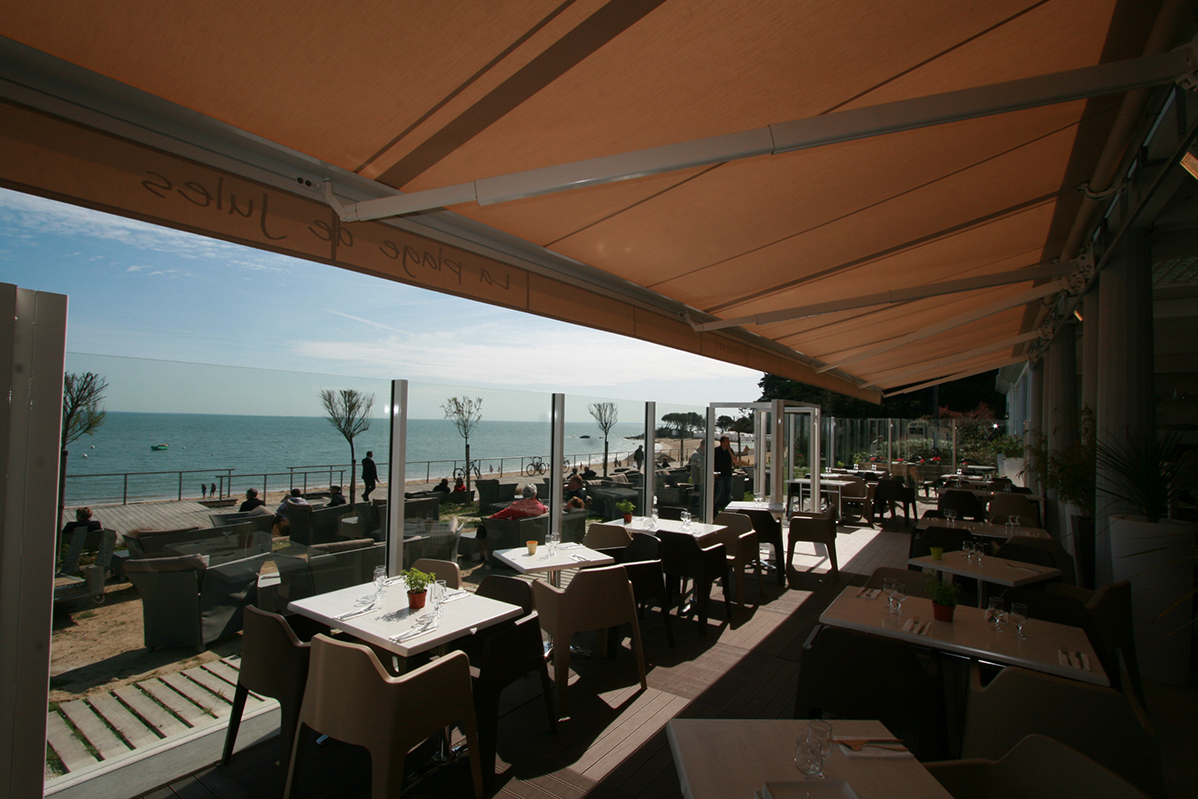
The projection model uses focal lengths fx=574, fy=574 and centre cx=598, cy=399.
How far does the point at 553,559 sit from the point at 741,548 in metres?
2.26

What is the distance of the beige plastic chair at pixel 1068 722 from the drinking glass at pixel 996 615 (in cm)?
77

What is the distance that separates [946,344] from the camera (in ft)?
36.6

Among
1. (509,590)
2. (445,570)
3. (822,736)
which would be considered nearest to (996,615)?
(822,736)

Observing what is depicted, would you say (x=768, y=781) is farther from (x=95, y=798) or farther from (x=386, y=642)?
(x=95, y=798)

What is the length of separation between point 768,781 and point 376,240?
116 inches

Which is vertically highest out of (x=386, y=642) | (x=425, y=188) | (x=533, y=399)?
(x=425, y=188)

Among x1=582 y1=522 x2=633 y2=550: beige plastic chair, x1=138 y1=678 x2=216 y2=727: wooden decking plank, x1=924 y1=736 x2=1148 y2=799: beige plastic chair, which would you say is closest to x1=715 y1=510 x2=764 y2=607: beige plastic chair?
x1=582 y1=522 x2=633 y2=550: beige plastic chair

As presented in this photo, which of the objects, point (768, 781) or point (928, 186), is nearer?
point (768, 781)

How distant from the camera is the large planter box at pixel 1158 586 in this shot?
3959 mm

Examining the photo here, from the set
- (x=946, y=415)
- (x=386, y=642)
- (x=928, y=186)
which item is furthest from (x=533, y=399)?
(x=946, y=415)

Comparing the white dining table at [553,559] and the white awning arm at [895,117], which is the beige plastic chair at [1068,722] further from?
the white dining table at [553,559]

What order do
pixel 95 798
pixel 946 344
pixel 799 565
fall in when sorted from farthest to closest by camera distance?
pixel 946 344 → pixel 799 565 → pixel 95 798

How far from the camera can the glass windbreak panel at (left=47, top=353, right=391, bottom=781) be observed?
2920mm

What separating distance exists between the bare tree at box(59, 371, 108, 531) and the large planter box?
641 cm
